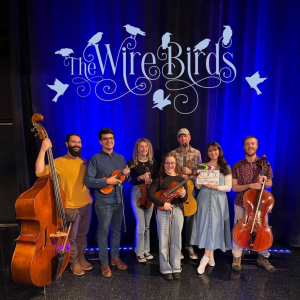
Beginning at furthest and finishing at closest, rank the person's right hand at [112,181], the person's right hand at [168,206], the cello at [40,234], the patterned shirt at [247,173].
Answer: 1. the patterned shirt at [247,173]
2. the person's right hand at [112,181]
3. the person's right hand at [168,206]
4. the cello at [40,234]

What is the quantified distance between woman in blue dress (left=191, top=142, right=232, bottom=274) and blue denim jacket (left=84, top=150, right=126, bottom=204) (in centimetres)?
94

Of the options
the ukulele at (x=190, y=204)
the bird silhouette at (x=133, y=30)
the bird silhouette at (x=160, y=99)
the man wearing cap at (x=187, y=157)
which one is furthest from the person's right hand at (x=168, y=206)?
the bird silhouette at (x=133, y=30)

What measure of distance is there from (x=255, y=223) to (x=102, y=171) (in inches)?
64.4

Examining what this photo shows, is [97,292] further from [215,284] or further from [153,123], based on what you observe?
[153,123]

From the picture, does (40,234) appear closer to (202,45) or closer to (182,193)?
(182,193)

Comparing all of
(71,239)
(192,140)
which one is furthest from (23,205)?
(192,140)

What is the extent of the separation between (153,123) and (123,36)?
1.23 m

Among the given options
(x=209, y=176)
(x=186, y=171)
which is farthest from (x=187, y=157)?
(x=209, y=176)

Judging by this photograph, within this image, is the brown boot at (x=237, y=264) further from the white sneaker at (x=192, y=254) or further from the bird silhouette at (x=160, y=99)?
the bird silhouette at (x=160, y=99)

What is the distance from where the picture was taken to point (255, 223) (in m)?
2.33

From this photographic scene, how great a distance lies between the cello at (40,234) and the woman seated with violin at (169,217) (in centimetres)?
90

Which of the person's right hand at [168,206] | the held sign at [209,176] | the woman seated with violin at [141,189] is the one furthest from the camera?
the woman seated with violin at [141,189]

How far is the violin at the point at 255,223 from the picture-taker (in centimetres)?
233

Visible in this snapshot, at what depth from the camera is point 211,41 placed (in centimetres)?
318
